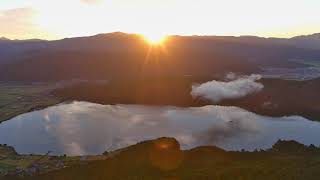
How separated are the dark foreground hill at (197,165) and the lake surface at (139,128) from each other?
28152mm

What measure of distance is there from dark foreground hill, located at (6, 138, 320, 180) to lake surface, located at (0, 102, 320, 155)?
28.2m

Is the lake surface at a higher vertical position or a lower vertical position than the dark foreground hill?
lower

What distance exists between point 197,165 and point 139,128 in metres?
67.5

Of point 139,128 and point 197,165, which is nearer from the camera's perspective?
point 197,165

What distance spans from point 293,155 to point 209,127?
62.3m

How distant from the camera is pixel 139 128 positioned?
147375 millimetres

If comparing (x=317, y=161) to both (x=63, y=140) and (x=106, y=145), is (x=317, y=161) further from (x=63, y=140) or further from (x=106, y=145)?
(x=63, y=140)

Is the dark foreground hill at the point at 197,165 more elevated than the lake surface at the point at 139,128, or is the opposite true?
the dark foreground hill at the point at 197,165

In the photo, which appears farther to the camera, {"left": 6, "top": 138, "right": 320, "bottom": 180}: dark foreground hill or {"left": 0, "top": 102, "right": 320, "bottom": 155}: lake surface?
{"left": 0, "top": 102, "right": 320, "bottom": 155}: lake surface

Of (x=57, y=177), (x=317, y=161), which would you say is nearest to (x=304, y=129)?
(x=317, y=161)

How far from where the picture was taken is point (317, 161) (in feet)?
265

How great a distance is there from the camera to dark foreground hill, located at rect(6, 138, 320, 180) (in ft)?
232

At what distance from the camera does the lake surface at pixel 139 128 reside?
12544 centimetres

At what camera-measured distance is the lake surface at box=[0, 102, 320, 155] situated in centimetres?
12544
